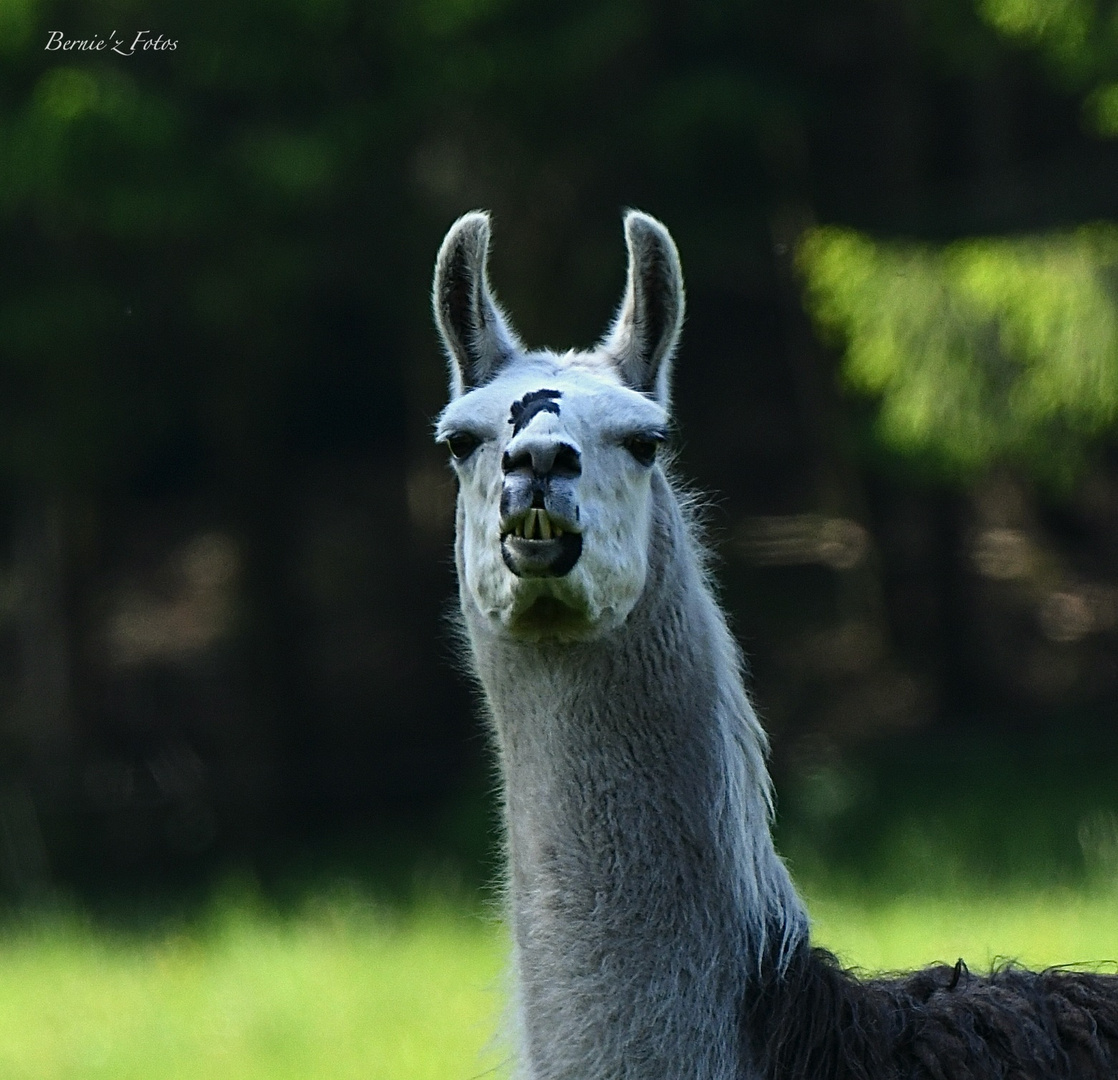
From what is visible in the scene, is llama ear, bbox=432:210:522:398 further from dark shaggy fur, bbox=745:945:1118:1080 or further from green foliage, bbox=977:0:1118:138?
green foliage, bbox=977:0:1118:138

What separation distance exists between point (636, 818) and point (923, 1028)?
0.74m

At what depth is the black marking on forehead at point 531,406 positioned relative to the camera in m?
3.73

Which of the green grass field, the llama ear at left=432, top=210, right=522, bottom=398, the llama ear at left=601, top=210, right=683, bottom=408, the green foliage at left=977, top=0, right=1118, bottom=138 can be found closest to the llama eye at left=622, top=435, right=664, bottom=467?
the llama ear at left=601, top=210, right=683, bottom=408

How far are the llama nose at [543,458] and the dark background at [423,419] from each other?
23.0 ft

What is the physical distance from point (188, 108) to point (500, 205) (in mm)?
2628

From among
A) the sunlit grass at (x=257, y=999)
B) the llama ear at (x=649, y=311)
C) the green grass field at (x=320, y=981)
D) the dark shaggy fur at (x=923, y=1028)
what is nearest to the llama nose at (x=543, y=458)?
the llama ear at (x=649, y=311)

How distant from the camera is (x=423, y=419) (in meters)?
17.5

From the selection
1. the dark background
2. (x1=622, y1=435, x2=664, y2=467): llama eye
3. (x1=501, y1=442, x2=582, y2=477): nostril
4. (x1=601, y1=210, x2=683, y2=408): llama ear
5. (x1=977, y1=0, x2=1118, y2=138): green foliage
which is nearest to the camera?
(x1=501, y1=442, x2=582, y2=477): nostril

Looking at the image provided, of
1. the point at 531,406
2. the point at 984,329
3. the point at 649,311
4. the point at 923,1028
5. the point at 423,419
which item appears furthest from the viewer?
the point at 423,419

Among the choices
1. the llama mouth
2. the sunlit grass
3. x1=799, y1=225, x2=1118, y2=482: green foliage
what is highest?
x1=799, y1=225, x2=1118, y2=482: green foliage

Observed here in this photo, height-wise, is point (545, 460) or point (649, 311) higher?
point (649, 311)

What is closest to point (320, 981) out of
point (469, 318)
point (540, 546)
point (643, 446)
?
point (469, 318)

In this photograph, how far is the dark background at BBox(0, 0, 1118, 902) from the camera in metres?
12.7

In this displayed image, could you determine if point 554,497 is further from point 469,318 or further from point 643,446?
point 469,318
